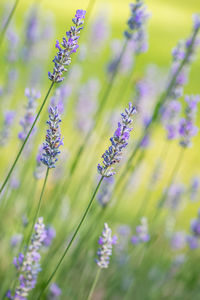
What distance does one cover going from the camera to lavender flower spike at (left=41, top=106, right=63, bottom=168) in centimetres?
114

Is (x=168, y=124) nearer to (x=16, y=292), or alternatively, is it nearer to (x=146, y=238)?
(x=146, y=238)

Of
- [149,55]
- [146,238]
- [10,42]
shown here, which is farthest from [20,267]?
[149,55]

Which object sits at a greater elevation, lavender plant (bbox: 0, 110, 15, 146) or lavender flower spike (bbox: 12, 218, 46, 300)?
lavender plant (bbox: 0, 110, 15, 146)

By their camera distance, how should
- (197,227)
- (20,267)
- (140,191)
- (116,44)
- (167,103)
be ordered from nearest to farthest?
(20,267), (197,227), (167,103), (116,44), (140,191)

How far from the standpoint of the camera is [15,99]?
15.5 feet

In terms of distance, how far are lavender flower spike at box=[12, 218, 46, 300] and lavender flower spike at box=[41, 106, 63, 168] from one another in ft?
0.95

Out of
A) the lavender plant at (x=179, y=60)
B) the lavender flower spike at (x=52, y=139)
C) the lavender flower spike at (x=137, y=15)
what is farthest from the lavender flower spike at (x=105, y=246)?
the lavender flower spike at (x=137, y=15)

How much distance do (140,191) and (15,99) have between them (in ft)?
7.09

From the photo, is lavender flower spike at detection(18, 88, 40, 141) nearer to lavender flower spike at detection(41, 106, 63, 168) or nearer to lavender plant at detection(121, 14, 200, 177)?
lavender plant at detection(121, 14, 200, 177)

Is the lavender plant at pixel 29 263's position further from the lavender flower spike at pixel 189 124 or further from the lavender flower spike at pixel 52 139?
the lavender flower spike at pixel 189 124

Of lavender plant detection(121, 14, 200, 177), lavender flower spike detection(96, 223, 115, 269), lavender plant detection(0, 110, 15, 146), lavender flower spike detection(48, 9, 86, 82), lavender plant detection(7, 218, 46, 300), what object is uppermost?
lavender plant detection(121, 14, 200, 177)

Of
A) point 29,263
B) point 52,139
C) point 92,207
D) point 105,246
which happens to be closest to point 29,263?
point 29,263

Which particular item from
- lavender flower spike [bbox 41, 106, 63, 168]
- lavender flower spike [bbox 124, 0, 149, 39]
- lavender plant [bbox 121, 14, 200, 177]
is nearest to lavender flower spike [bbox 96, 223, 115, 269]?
lavender flower spike [bbox 41, 106, 63, 168]

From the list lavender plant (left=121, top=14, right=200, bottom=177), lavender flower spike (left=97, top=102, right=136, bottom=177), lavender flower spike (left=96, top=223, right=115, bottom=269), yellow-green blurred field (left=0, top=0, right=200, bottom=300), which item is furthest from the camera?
yellow-green blurred field (left=0, top=0, right=200, bottom=300)
